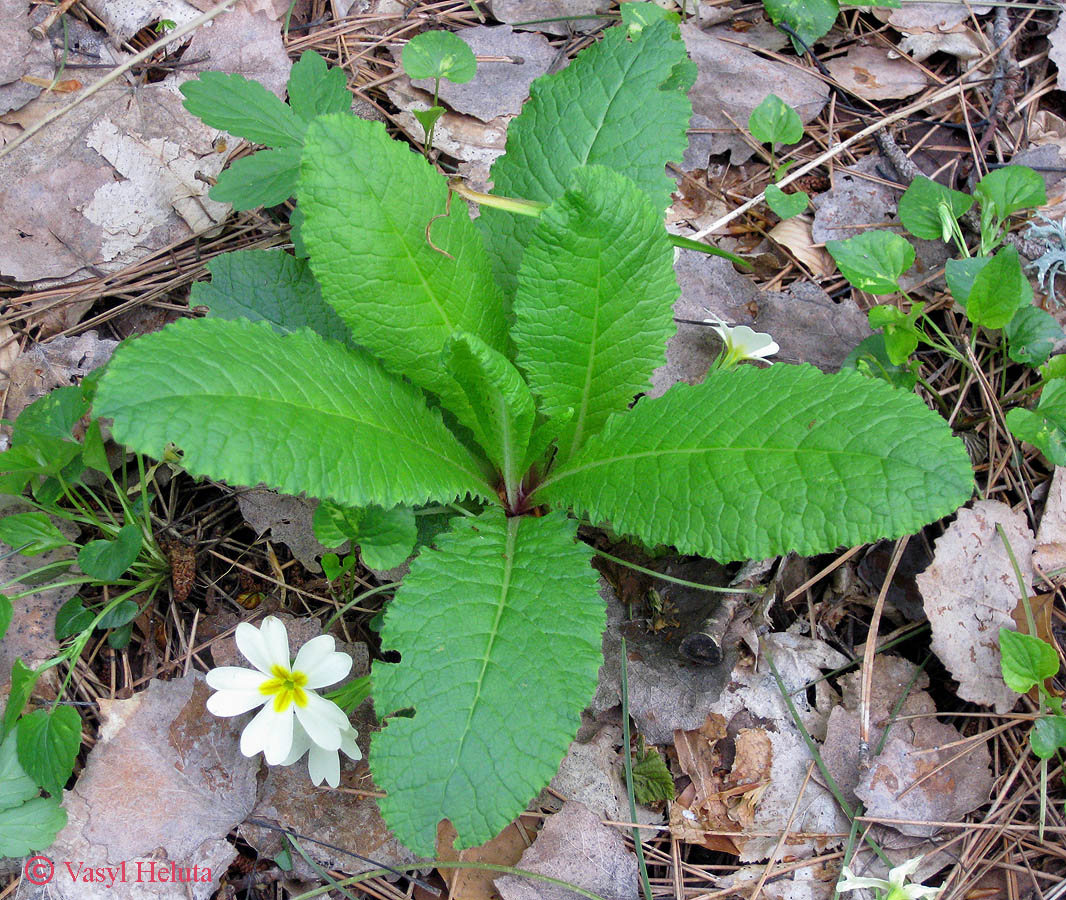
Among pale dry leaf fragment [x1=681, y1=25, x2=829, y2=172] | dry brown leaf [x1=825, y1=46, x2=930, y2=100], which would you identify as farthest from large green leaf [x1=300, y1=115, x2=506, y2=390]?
dry brown leaf [x1=825, y1=46, x2=930, y2=100]

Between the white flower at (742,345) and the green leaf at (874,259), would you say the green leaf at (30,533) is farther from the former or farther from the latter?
the green leaf at (874,259)

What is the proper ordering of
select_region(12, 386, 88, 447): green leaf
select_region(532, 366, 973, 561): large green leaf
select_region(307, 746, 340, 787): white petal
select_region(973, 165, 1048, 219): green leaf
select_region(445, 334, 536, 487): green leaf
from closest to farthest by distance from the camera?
select_region(532, 366, 973, 561): large green leaf < select_region(445, 334, 536, 487): green leaf < select_region(307, 746, 340, 787): white petal < select_region(12, 386, 88, 447): green leaf < select_region(973, 165, 1048, 219): green leaf

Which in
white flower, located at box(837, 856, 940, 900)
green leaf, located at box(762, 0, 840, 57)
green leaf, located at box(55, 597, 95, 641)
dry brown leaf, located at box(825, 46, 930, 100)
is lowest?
white flower, located at box(837, 856, 940, 900)

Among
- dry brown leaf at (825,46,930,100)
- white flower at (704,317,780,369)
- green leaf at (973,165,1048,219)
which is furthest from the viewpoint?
dry brown leaf at (825,46,930,100)

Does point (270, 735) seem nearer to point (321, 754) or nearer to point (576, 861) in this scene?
point (321, 754)

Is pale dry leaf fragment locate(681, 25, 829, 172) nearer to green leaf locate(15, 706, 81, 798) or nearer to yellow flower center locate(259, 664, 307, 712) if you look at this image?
yellow flower center locate(259, 664, 307, 712)

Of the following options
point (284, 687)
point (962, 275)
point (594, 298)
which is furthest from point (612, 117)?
point (284, 687)
